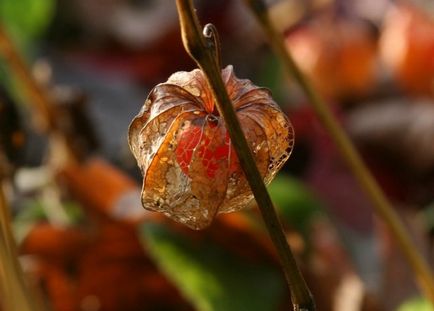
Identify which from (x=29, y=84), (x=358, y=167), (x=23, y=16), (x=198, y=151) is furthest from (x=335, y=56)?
(x=198, y=151)

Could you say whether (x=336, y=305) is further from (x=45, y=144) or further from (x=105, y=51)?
(x=105, y=51)

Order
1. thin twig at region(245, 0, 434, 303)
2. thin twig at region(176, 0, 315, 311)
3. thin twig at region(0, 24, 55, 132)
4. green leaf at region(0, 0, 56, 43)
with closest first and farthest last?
thin twig at region(176, 0, 315, 311)
thin twig at region(245, 0, 434, 303)
thin twig at region(0, 24, 55, 132)
green leaf at region(0, 0, 56, 43)

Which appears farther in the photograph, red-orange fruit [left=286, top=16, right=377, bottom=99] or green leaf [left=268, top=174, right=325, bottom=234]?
red-orange fruit [left=286, top=16, right=377, bottom=99]

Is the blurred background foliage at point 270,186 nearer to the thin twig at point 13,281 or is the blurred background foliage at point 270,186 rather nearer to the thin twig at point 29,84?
the thin twig at point 29,84

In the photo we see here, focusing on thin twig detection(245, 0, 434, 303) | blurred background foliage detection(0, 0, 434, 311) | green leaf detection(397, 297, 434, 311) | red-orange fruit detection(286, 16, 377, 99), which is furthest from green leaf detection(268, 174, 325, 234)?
red-orange fruit detection(286, 16, 377, 99)

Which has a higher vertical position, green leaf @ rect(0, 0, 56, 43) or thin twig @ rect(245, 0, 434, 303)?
green leaf @ rect(0, 0, 56, 43)

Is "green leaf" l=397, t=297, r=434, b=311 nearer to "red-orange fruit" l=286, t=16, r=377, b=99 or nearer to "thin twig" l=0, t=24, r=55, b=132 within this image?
"thin twig" l=0, t=24, r=55, b=132

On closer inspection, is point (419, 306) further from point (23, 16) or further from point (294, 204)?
point (23, 16)

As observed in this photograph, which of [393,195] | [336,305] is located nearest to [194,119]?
[336,305]
